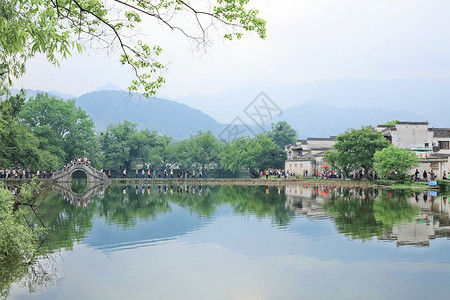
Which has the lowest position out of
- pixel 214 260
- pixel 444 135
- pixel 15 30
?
pixel 214 260

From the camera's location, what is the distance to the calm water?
9258 mm

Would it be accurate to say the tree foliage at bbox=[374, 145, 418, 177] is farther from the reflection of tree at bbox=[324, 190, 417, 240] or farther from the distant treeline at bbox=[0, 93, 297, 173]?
the distant treeline at bbox=[0, 93, 297, 173]

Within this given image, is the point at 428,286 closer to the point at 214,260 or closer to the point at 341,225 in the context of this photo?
the point at 214,260

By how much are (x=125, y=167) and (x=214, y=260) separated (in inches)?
2353

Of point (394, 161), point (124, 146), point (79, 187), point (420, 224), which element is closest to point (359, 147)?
point (394, 161)

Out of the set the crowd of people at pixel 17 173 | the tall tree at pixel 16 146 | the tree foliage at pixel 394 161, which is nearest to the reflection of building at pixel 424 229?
the tree foliage at pixel 394 161

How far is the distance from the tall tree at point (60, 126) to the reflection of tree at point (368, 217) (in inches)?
1761

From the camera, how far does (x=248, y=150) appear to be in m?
64.6

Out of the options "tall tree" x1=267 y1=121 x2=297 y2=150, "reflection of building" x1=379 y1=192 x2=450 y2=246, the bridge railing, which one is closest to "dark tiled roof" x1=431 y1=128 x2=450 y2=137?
"reflection of building" x1=379 y1=192 x2=450 y2=246

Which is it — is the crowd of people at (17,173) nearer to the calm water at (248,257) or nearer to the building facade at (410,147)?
the calm water at (248,257)

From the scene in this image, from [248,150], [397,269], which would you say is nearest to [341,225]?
[397,269]

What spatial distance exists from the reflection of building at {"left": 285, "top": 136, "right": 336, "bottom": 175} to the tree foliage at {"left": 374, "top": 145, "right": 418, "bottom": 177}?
64.6 ft

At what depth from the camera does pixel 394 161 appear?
37344mm

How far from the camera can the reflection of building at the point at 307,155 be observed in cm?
6250
